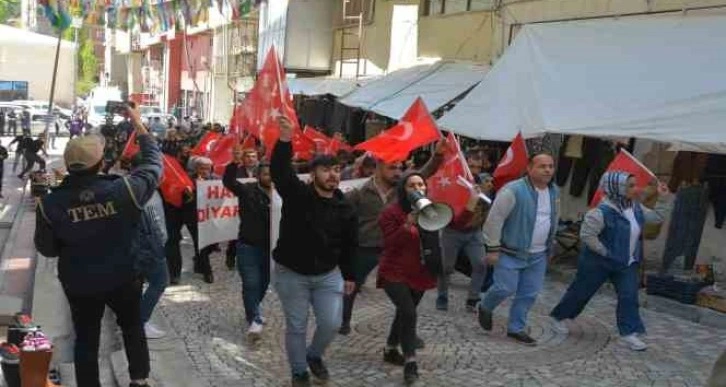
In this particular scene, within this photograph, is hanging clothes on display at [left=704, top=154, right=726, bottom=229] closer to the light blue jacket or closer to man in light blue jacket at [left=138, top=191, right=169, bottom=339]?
the light blue jacket

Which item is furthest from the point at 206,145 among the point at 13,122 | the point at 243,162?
the point at 13,122

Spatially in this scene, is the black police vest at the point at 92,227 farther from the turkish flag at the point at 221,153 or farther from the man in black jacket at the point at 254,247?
the turkish flag at the point at 221,153

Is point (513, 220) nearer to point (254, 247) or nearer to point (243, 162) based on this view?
point (254, 247)

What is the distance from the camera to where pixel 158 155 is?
498 centimetres

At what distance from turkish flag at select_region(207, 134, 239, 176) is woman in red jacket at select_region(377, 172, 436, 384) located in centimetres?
439

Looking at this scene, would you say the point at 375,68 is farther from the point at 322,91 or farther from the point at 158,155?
the point at 158,155

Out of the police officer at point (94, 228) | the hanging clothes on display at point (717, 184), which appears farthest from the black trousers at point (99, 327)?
the hanging clothes on display at point (717, 184)

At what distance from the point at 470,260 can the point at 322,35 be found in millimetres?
17500

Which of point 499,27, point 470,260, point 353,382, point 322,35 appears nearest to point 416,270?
point 353,382

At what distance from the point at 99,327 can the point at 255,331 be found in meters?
2.14

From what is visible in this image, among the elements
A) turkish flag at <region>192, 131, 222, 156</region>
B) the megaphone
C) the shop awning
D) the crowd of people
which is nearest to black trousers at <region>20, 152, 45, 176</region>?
the shop awning

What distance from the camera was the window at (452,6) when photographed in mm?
15285

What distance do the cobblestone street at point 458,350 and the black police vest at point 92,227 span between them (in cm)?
150

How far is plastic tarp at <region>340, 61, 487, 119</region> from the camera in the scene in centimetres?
1420
